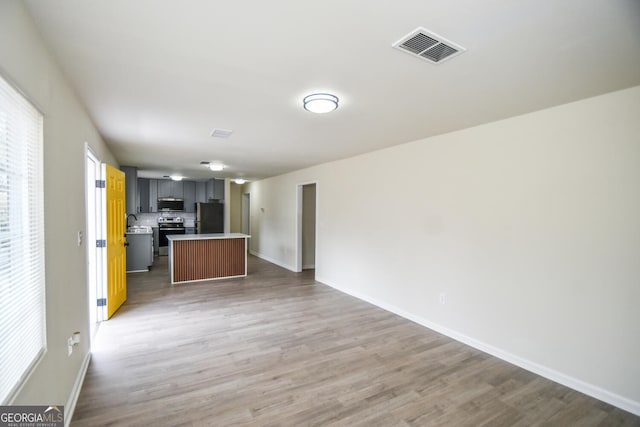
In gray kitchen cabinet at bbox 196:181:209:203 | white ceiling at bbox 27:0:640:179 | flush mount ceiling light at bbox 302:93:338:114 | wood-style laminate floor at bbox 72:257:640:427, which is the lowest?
wood-style laminate floor at bbox 72:257:640:427

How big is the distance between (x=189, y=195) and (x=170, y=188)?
606 millimetres

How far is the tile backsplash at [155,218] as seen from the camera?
30.6ft

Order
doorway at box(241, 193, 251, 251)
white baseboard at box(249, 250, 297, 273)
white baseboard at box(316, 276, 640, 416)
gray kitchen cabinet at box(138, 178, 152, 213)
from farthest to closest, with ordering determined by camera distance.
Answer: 1. doorway at box(241, 193, 251, 251)
2. gray kitchen cabinet at box(138, 178, 152, 213)
3. white baseboard at box(249, 250, 297, 273)
4. white baseboard at box(316, 276, 640, 416)

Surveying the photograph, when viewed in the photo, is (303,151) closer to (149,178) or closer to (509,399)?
(509,399)

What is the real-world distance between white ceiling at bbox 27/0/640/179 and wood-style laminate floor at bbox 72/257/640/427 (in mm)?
2441

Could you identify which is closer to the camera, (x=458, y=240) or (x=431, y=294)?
(x=458, y=240)

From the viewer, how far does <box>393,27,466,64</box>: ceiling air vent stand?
5.17ft

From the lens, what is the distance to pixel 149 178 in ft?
30.1

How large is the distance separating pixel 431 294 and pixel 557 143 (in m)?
2.14

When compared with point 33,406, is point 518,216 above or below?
above

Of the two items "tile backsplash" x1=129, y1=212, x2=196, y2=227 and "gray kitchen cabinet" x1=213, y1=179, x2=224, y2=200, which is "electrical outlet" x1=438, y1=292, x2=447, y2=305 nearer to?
"gray kitchen cabinet" x1=213, y1=179, x2=224, y2=200

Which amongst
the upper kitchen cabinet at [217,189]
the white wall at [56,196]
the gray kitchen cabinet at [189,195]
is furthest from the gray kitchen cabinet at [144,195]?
the white wall at [56,196]

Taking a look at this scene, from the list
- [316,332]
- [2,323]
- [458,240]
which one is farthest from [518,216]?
[2,323]

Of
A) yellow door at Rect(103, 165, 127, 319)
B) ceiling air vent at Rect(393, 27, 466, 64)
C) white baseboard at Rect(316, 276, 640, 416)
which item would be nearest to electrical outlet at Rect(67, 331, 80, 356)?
yellow door at Rect(103, 165, 127, 319)
